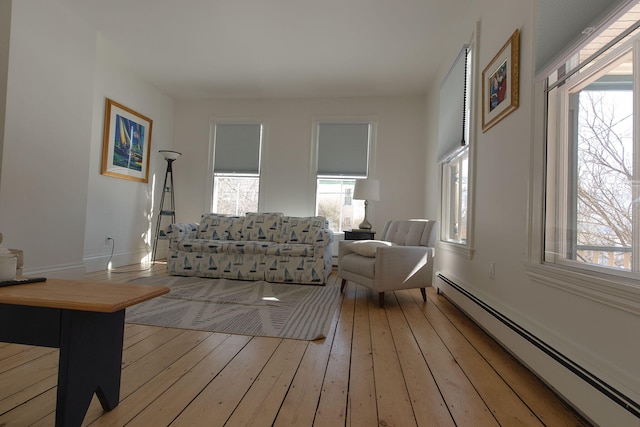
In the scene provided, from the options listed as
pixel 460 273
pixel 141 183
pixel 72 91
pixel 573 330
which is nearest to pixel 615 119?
pixel 573 330

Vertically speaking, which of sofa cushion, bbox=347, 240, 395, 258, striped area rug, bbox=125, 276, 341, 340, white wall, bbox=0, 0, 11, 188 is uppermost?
white wall, bbox=0, 0, 11, 188

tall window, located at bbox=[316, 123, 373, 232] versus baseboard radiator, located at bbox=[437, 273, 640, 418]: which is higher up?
tall window, located at bbox=[316, 123, 373, 232]

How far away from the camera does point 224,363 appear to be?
1631 mm

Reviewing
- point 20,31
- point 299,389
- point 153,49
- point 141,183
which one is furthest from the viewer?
point 141,183

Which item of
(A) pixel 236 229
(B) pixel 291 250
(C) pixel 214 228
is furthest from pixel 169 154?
(B) pixel 291 250

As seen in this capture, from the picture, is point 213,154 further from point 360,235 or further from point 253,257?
point 360,235

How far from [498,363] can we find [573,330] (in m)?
0.53

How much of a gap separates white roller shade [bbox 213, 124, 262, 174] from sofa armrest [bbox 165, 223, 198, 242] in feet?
4.75

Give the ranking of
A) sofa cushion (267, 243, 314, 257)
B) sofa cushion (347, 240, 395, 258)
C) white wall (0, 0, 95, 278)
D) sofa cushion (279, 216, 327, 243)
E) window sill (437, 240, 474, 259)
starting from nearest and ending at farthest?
window sill (437, 240, 474, 259)
white wall (0, 0, 95, 278)
sofa cushion (347, 240, 395, 258)
sofa cushion (267, 243, 314, 257)
sofa cushion (279, 216, 327, 243)

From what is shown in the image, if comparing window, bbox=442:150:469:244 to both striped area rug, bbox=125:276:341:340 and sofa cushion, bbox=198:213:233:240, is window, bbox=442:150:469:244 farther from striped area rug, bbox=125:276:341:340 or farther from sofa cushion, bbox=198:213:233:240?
sofa cushion, bbox=198:213:233:240

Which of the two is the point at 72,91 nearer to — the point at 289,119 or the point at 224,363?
the point at 289,119

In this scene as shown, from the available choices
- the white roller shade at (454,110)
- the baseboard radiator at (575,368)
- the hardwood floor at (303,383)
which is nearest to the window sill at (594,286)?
the baseboard radiator at (575,368)

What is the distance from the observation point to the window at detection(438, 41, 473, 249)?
9.58 feet

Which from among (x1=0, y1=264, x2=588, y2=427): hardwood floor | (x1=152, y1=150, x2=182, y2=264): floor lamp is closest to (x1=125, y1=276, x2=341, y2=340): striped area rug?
(x1=0, y1=264, x2=588, y2=427): hardwood floor
